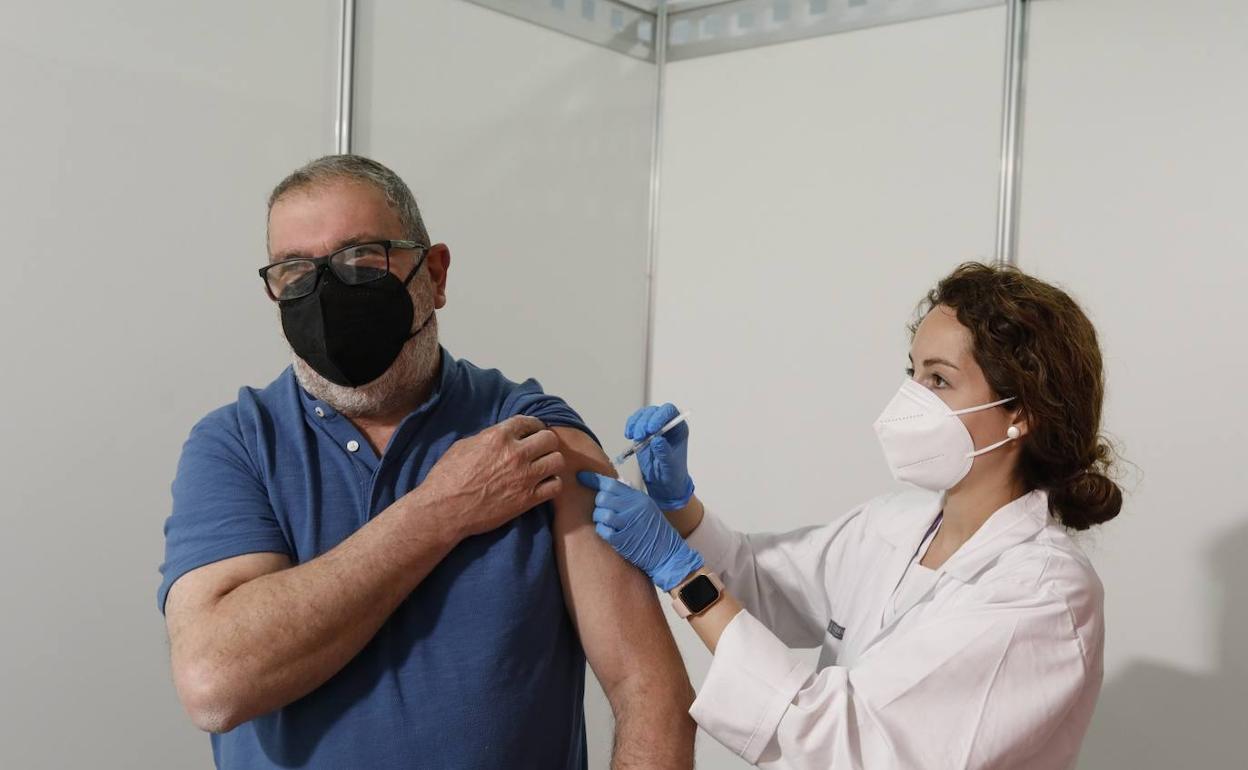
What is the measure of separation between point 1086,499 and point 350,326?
45.0 inches

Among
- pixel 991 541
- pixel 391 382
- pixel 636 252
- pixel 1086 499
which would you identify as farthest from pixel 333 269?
pixel 636 252

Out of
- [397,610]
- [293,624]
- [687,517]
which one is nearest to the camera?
[293,624]

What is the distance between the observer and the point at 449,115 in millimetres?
3191

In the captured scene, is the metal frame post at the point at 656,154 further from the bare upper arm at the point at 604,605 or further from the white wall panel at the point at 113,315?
the bare upper arm at the point at 604,605

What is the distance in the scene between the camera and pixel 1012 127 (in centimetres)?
301

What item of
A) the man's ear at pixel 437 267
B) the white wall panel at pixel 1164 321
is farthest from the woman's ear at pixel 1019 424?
the white wall panel at pixel 1164 321

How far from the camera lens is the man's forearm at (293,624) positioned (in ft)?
4.32

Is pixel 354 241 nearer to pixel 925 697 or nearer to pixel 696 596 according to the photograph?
pixel 696 596

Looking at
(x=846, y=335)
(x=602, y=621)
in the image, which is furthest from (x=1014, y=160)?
(x=602, y=621)

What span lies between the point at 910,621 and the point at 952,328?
0.45 meters

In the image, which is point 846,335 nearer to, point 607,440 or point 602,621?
point 607,440

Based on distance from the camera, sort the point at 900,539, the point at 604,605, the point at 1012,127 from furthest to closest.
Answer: the point at 1012,127
the point at 900,539
the point at 604,605

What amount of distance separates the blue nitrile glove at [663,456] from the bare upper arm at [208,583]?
2.49 feet

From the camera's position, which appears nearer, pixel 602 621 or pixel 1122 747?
pixel 602 621
